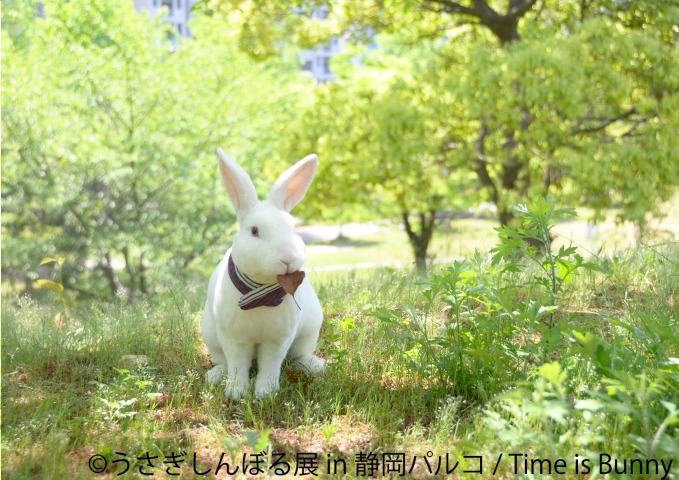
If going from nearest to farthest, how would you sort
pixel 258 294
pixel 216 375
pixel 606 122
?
pixel 258 294
pixel 216 375
pixel 606 122

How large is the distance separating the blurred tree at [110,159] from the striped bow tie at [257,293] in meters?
6.35

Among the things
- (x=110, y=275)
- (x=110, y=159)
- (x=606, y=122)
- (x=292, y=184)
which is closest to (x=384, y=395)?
(x=292, y=184)

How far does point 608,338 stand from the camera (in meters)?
3.36

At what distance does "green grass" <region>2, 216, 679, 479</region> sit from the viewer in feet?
7.07

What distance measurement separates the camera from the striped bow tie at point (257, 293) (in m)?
2.68

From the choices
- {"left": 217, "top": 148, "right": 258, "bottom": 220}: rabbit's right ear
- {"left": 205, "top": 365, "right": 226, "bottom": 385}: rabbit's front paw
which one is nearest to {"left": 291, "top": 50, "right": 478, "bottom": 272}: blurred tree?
{"left": 205, "top": 365, "right": 226, "bottom": 385}: rabbit's front paw

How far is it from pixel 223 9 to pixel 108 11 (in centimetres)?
429

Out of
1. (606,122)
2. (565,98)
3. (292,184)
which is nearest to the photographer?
(292,184)

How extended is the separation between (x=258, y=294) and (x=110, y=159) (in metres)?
6.66

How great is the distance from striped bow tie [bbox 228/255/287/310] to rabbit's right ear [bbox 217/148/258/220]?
290 mm

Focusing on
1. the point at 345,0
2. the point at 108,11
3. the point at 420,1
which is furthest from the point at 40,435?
the point at 108,11

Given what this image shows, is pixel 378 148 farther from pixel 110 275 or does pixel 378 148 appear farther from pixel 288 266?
pixel 288 266

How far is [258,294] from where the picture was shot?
268 cm

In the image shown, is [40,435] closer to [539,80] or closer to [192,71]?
[539,80]
